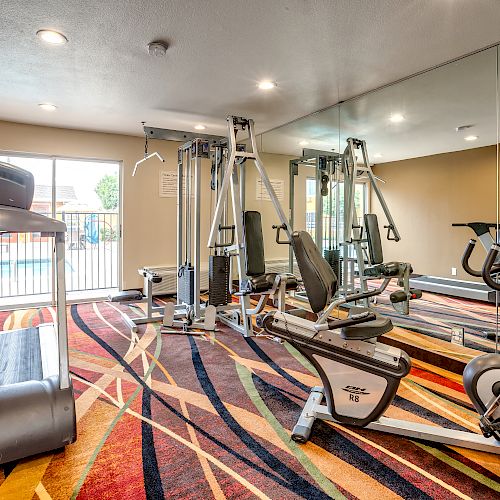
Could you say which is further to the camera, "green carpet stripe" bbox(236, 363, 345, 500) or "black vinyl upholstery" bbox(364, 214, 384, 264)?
"black vinyl upholstery" bbox(364, 214, 384, 264)

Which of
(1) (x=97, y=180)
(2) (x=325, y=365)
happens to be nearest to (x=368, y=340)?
(2) (x=325, y=365)

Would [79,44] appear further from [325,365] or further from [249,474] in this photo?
[249,474]

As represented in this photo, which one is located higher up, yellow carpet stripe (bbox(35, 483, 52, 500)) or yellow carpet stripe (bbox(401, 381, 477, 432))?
yellow carpet stripe (bbox(401, 381, 477, 432))

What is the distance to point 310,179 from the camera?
4.59 meters

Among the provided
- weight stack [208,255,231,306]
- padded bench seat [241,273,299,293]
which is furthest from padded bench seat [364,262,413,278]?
weight stack [208,255,231,306]

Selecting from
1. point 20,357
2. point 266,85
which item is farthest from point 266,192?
point 20,357

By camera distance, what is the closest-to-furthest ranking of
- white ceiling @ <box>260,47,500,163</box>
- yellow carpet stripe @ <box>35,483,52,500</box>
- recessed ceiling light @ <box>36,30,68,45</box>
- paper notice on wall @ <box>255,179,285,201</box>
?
yellow carpet stripe @ <box>35,483,52,500</box>, recessed ceiling light @ <box>36,30,68,45</box>, white ceiling @ <box>260,47,500,163</box>, paper notice on wall @ <box>255,179,285,201</box>

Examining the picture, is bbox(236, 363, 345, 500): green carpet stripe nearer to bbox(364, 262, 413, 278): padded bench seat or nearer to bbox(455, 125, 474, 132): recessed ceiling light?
bbox(364, 262, 413, 278): padded bench seat

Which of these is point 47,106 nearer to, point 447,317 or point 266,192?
point 266,192

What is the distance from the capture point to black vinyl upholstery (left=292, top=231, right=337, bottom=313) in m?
2.13

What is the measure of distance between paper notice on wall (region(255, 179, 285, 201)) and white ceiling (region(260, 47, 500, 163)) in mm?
762

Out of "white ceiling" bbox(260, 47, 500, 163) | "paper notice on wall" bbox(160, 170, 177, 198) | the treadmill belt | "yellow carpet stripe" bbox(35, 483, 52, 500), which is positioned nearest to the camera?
"yellow carpet stripe" bbox(35, 483, 52, 500)

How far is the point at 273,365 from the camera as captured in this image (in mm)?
3029

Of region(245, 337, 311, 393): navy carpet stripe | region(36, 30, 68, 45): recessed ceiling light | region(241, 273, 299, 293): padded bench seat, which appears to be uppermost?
region(36, 30, 68, 45): recessed ceiling light
